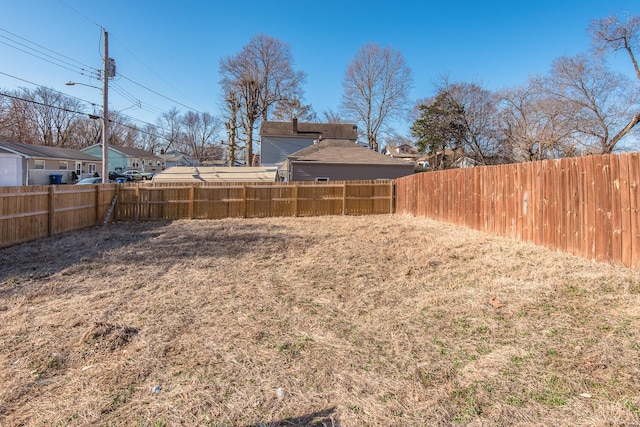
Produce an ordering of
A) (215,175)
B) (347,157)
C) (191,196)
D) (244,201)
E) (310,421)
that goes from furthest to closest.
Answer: (347,157), (215,175), (244,201), (191,196), (310,421)

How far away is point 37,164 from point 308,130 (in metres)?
22.0

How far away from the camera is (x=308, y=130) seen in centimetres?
3300

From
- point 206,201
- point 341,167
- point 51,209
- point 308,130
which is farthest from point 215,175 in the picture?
point 308,130

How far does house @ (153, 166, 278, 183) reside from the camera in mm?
17859

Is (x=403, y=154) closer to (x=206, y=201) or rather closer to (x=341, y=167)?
(x=341, y=167)

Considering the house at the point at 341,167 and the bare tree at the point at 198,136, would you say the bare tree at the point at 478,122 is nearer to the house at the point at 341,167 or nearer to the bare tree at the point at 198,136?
the house at the point at 341,167

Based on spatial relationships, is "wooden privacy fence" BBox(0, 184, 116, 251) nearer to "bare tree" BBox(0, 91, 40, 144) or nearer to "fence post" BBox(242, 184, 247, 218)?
"fence post" BBox(242, 184, 247, 218)

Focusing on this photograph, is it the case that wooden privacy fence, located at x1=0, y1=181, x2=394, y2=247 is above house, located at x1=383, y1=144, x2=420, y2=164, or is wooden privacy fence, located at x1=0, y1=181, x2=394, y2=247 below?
below

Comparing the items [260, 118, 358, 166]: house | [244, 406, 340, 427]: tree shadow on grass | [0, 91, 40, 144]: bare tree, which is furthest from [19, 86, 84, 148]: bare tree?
[244, 406, 340, 427]: tree shadow on grass

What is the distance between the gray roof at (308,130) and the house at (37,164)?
55.7ft

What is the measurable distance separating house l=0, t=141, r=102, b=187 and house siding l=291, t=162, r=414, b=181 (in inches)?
728

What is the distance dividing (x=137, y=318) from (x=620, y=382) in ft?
13.7

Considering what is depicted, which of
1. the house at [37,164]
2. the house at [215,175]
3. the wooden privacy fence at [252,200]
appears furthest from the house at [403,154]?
the house at [37,164]

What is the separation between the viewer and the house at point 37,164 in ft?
79.1
